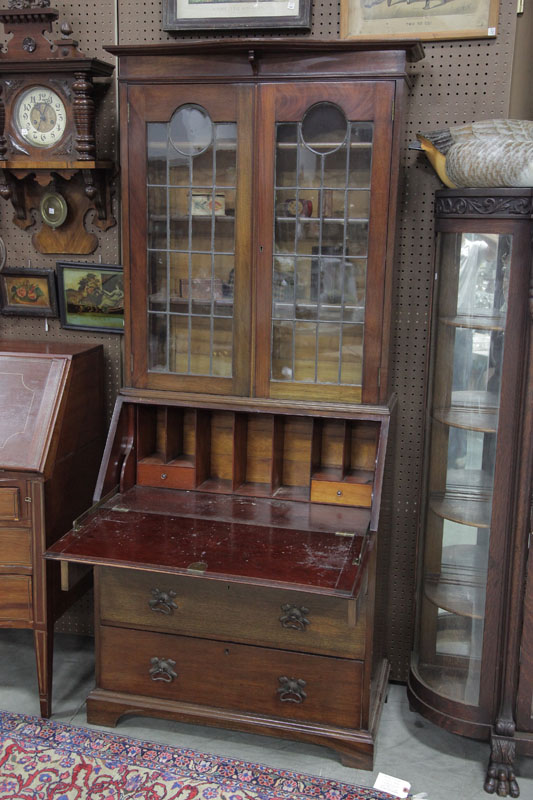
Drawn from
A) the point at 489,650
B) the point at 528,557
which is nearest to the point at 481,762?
the point at 489,650

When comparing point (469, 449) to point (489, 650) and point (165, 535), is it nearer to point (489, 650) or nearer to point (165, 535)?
point (489, 650)

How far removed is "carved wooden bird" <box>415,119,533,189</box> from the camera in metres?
2.49

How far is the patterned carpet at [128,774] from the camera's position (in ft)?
8.68

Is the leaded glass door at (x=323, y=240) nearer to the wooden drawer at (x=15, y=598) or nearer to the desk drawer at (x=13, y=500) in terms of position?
the desk drawer at (x=13, y=500)

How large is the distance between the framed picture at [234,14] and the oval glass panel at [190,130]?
421 mm

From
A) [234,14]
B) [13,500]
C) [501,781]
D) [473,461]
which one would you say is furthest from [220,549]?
[234,14]

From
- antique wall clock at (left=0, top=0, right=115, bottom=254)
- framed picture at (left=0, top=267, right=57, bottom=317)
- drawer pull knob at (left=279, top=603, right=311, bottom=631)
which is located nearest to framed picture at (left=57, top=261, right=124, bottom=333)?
framed picture at (left=0, top=267, right=57, bottom=317)

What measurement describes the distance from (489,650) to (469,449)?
690 mm

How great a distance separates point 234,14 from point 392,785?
2.76 m

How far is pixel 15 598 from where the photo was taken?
295cm

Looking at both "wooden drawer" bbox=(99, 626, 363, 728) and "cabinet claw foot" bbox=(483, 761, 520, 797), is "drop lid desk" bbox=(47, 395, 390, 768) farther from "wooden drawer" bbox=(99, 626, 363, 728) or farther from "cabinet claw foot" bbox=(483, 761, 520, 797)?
"cabinet claw foot" bbox=(483, 761, 520, 797)

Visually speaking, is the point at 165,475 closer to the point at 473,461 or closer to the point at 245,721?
the point at 245,721

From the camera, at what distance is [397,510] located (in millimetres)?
3213

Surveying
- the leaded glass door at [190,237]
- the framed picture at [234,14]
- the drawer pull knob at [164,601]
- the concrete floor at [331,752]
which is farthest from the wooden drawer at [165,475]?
the framed picture at [234,14]
